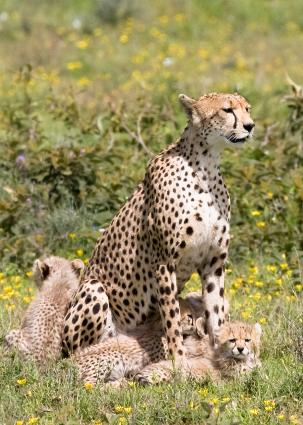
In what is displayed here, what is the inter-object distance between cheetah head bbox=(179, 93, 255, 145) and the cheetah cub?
1209mm

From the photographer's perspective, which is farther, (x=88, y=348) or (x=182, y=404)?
(x=88, y=348)

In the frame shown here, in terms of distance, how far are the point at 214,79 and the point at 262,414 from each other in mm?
9006

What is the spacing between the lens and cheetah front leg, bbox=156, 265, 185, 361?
6.55 meters

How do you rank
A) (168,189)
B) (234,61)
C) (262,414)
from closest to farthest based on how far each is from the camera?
(262,414), (168,189), (234,61)

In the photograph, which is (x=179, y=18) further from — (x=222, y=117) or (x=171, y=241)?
(x=171, y=241)

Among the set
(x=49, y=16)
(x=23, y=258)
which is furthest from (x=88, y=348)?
(x=49, y=16)

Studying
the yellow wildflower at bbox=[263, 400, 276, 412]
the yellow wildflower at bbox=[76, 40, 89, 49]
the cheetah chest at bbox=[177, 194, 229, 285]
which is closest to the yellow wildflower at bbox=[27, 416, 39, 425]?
the yellow wildflower at bbox=[263, 400, 276, 412]

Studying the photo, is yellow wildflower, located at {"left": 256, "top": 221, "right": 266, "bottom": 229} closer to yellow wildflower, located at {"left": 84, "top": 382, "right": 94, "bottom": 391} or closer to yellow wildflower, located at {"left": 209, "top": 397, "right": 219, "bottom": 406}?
yellow wildflower, located at {"left": 84, "top": 382, "right": 94, "bottom": 391}

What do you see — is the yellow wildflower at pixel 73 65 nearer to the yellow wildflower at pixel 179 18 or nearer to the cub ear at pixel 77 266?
the yellow wildflower at pixel 179 18

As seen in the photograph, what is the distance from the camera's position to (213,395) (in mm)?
6023

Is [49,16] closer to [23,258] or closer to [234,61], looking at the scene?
[234,61]

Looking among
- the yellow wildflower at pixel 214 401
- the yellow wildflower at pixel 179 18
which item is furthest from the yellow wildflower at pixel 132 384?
the yellow wildflower at pixel 179 18

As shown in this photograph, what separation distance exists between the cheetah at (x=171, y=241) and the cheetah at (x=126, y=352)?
3.3 inches

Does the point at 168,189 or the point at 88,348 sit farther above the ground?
the point at 168,189
